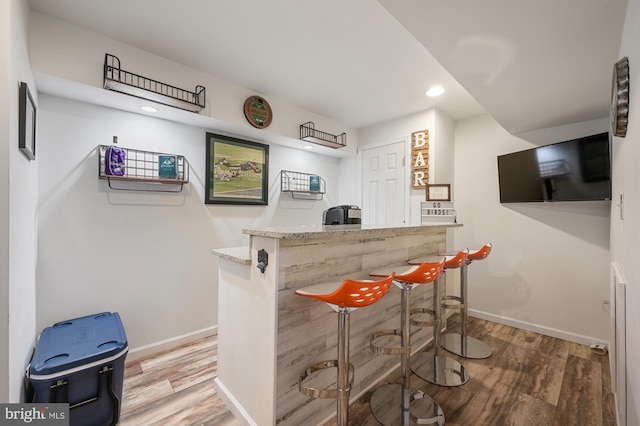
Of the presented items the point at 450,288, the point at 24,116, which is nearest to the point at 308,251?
the point at 24,116

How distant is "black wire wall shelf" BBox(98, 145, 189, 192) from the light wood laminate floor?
1.52 meters

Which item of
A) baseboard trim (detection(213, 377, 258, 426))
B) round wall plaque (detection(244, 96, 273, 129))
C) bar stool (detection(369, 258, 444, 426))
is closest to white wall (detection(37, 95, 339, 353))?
round wall plaque (detection(244, 96, 273, 129))

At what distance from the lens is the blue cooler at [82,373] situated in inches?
55.9

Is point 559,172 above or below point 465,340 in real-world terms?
above

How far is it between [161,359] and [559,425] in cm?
294

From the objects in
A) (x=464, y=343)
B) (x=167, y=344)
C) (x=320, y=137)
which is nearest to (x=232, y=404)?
(x=167, y=344)

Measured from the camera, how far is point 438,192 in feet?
9.95

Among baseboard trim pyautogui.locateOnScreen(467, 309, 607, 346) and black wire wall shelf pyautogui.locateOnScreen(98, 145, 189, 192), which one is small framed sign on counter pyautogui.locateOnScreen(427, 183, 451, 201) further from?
black wire wall shelf pyautogui.locateOnScreen(98, 145, 189, 192)

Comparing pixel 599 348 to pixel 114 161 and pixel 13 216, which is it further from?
pixel 114 161

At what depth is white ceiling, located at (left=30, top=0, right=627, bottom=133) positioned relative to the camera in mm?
1325

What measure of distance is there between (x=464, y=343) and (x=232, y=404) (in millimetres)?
2094

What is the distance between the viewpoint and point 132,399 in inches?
71.9

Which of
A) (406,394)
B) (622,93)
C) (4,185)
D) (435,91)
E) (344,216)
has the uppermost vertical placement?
(435,91)

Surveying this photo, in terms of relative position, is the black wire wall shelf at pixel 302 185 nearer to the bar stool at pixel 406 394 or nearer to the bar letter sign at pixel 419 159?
the bar letter sign at pixel 419 159
